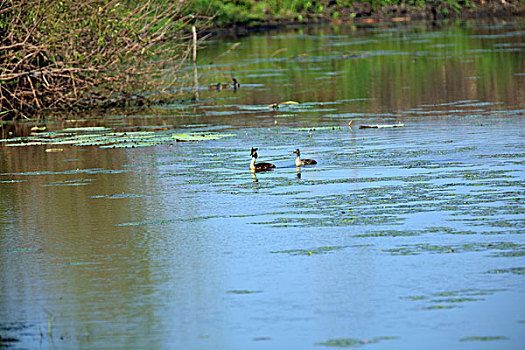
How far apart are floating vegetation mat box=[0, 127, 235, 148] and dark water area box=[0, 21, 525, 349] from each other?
5 centimetres

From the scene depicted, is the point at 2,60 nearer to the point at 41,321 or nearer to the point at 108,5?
the point at 108,5

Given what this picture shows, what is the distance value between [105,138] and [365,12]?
42.0 meters

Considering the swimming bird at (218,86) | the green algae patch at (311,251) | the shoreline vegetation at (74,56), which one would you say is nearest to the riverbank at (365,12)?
the swimming bird at (218,86)

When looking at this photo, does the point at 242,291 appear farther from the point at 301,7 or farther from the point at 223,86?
the point at 301,7

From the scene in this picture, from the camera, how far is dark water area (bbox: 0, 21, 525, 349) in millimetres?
6555

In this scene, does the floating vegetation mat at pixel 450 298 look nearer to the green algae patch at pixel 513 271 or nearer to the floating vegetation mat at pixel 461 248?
the green algae patch at pixel 513 271

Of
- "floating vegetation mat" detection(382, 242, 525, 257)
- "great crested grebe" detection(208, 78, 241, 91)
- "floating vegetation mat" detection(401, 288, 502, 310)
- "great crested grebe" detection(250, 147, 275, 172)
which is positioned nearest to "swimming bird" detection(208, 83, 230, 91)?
→ "great crested grebe" detection(208, 78, 241, 91)

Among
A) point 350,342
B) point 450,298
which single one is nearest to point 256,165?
point 450,298

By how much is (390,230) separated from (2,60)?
1242cm

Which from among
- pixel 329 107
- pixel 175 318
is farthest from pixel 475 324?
pixel 329 107

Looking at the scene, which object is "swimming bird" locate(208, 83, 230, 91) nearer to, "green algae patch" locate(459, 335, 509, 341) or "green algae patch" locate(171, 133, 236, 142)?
"green algae patch" locate(171, 133, 236, 142)

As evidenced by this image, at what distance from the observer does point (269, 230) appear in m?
9.16

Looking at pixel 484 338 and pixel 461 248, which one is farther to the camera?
pixel 461 248

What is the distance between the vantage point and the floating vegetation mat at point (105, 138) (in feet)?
51.1
